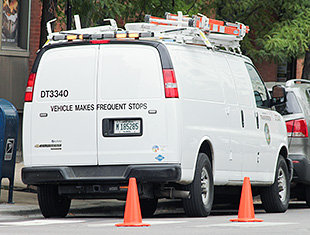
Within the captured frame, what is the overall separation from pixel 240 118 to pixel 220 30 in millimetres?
1201

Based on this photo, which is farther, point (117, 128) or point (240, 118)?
point (240, 118)

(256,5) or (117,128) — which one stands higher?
(256,5)

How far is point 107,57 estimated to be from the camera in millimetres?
10023

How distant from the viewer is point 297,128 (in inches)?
518

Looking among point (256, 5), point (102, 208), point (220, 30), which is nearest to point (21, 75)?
point (256, 5)

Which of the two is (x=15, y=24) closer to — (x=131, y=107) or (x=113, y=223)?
(x=131, y=107)

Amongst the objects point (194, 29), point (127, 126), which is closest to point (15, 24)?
point (194, 29)

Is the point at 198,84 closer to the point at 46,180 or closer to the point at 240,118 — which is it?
the point at 240,118

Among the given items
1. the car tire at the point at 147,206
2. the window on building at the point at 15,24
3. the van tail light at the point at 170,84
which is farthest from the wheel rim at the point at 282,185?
the window on building at the point at 15,24

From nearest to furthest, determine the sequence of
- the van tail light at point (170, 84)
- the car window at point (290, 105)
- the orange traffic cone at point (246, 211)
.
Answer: the orange traffic cone at point (246, 211), the van tail light at point (170, 84), the car window at point (290, 105)

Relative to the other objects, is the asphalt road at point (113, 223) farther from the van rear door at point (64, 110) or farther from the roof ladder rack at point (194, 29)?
the roof ladder rack at point (194, 29)

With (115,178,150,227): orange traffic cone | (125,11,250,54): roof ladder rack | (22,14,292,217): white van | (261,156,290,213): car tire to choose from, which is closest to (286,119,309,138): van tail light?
(261,156,290,213): car tire

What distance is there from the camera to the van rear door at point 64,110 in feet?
32.7

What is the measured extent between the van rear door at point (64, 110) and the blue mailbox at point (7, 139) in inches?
68.2
